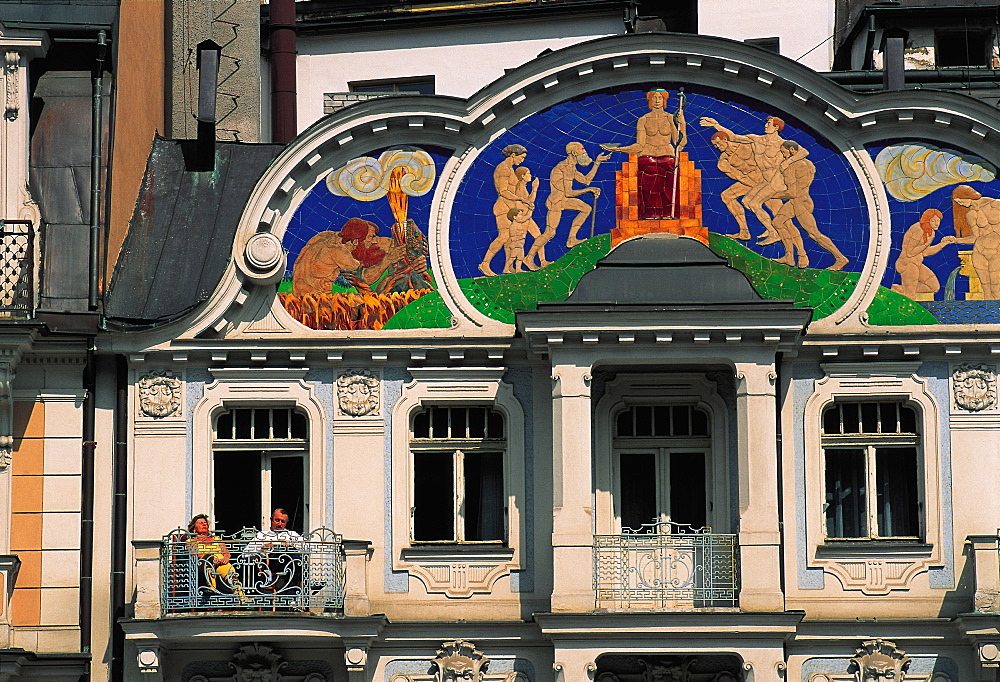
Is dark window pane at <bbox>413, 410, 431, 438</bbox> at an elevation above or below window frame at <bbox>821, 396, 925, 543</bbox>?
above

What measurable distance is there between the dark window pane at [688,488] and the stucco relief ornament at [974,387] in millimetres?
3295

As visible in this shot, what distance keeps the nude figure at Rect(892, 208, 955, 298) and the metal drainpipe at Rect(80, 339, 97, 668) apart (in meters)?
10.2

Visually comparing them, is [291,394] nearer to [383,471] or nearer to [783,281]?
[383,471]

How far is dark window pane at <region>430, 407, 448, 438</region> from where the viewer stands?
27.4m

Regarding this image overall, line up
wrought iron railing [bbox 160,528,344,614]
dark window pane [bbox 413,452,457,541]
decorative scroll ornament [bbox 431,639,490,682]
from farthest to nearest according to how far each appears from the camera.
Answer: dark window pane [bbox 413,452,457,541] < decorative scroll ornament [bbox 431,639,490,682] < wrought iron railing [bbox 160,528,344,614]

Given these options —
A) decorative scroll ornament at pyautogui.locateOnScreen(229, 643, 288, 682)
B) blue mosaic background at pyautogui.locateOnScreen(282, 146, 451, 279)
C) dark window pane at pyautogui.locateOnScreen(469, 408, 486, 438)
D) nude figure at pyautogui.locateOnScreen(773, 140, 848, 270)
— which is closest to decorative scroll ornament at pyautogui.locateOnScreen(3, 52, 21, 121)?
A: blue mosaic background at pyautogui.locateOnScreen(282, 146, 451, 279)

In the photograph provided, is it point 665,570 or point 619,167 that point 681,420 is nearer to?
point 665,570

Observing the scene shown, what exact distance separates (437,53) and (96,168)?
10411 millimetres

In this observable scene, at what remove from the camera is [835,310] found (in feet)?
89.1

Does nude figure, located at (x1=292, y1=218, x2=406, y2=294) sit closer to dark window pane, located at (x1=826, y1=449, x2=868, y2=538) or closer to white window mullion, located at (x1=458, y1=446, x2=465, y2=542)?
white window mullion, located at (x1=458, y1=446, x2=465, y2=542)

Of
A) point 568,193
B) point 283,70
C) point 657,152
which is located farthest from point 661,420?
point 283,70

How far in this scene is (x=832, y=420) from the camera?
27.3m

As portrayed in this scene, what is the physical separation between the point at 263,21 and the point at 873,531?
15.5 meters

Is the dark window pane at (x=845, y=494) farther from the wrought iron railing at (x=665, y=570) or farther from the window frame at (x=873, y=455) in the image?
the wrought iron railing at (x=665, y=570)
